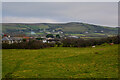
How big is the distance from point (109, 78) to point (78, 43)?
1728 inches

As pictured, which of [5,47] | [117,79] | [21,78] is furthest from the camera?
[5,47]

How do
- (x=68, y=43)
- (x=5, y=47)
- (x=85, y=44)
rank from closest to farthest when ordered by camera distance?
(x=5, y=47) → (x=85, y=44) → (x=68, y=43)

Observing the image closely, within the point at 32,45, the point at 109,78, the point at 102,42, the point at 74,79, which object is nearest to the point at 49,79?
the point at 74,79

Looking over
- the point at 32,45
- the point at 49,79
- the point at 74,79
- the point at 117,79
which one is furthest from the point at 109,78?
the point at 32,45

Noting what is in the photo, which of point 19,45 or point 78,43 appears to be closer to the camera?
point 19,45

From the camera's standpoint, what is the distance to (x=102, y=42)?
56688mm

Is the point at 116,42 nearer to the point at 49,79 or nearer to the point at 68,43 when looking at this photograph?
the point at 68,43

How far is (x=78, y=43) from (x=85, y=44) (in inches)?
97.5

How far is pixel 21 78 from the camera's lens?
11.8m

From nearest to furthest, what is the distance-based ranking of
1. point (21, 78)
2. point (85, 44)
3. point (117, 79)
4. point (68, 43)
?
point (117, 79)
point (21, 78)
point (85, 44)
point (68, 43)

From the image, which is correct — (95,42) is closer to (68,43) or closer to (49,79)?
(68,43)

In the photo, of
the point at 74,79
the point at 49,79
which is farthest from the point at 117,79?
the point at 49,79

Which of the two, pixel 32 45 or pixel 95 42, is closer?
pixel 32 45

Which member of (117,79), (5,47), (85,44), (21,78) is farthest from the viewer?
(85,44)
